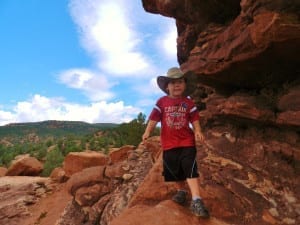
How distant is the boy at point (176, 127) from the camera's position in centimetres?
610

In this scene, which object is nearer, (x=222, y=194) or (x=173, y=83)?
(x=173, y=83)

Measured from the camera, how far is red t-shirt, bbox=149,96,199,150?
616 centimetres

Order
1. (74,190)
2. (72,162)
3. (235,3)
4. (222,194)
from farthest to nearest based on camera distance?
(72,162) → (74,190) → (235,3) → (222,194)

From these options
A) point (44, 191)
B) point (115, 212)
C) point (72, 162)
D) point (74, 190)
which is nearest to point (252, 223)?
point (115, 212)

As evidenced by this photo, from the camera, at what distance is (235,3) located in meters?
8.66

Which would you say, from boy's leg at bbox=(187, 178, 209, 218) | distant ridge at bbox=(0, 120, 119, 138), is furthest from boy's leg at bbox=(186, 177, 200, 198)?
distant ridge at bbox=(0, 120, 119, 138)

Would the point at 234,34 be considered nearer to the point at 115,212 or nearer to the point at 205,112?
the point at 205,112

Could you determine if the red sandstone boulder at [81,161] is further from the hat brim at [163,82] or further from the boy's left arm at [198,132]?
the boy's left arm at [198,132]

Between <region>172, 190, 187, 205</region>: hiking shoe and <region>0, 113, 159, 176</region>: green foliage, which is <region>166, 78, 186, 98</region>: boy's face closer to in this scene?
<region>172, 190, 187, 205</region>: hiking shoe

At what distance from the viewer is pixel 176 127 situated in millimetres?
6188

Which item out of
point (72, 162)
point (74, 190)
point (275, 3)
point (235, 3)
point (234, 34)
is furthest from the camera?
point (72, 162)

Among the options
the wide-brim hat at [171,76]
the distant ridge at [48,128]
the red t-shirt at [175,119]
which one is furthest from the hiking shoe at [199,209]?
the distant ridge at [48,128]

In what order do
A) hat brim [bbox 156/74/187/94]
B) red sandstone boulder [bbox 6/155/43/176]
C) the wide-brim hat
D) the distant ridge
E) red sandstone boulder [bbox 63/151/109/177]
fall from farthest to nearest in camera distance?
1. the distant ridge
2. red sandstone boulder [bbox 6/155/43/176]
3. red sandstone boulder [bbox 63/151/109/177]
4. hat brim [bbox 156/74/187/94]
5. the wide-brim hat

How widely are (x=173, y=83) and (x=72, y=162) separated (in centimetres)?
1422
